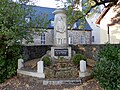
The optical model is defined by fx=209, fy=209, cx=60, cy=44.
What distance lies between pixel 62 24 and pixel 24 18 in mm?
3209

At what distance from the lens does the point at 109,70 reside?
8.73 metres

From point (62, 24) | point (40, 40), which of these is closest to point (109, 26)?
point (62, 24)

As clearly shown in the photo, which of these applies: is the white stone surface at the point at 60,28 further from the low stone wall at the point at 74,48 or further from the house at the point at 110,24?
the house at the point at 110,24

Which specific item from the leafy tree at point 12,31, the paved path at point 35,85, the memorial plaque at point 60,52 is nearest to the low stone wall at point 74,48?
the memorial plaque at point 60,52

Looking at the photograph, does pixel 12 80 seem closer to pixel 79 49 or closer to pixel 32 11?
pixel 32 11

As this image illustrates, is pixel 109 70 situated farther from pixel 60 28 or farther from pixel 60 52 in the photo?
pixel 60 28

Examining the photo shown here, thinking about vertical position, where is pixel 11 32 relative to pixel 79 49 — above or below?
above

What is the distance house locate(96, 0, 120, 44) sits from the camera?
71.8 ft

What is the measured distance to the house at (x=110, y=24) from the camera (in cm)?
2189

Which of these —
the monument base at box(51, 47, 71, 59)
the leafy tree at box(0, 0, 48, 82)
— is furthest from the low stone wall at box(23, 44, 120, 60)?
the leafy tree at box(0, 0, 48, 82)

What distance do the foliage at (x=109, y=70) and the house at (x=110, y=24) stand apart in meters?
12.6

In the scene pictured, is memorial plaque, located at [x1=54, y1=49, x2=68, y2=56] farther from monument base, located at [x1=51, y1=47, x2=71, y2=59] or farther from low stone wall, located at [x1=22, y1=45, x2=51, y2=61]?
low stone wall, located at [x1=22, y1=45, x2=51, y2=61]

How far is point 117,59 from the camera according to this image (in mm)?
8984

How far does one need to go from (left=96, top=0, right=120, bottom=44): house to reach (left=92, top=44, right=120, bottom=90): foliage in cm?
1264
